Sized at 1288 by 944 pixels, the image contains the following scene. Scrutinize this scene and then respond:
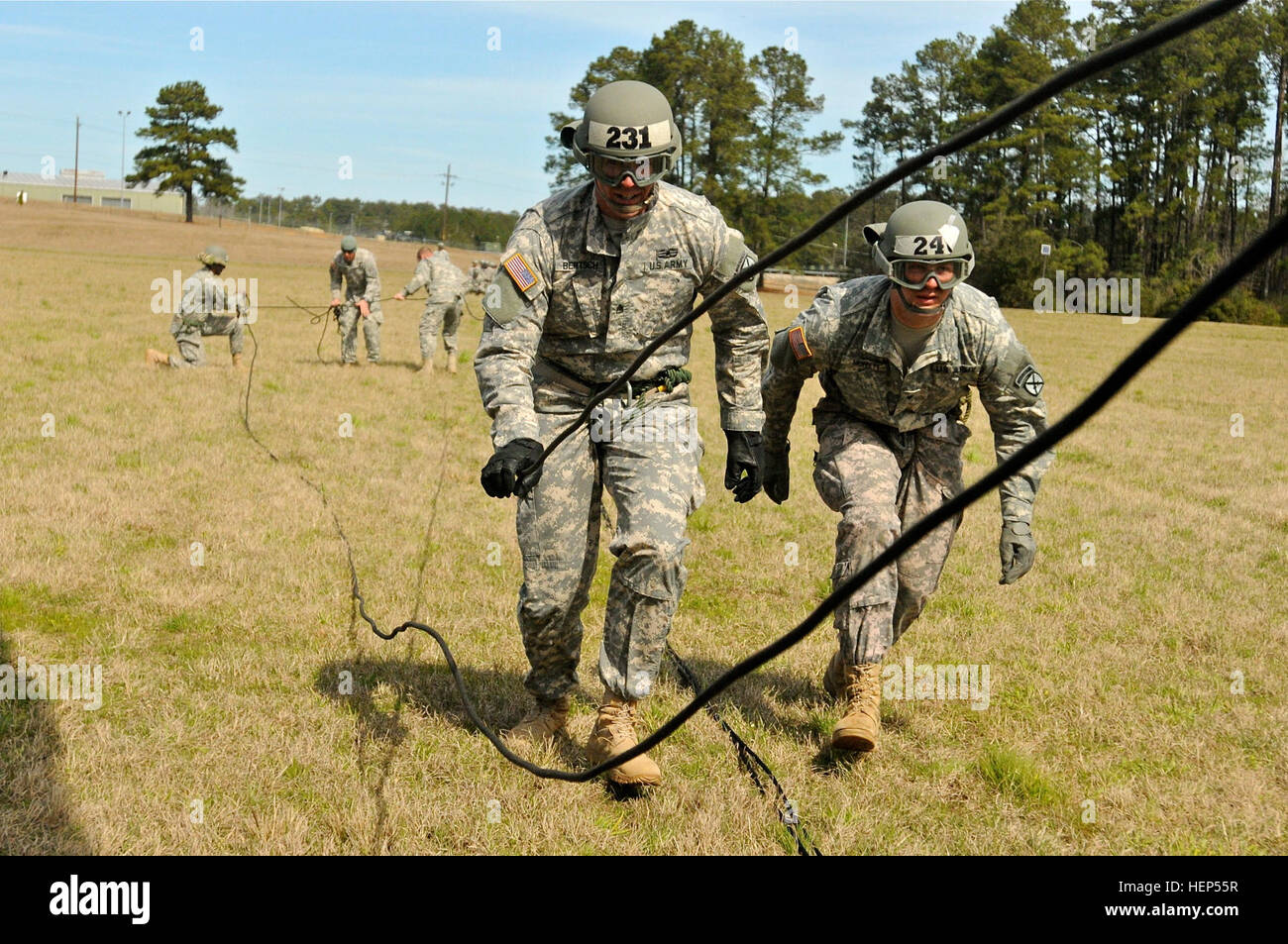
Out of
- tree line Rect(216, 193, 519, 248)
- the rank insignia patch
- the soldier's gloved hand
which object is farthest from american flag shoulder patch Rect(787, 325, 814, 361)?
tree line Rect(216, 193, 519, 248)

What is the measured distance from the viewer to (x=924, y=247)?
15.6ft

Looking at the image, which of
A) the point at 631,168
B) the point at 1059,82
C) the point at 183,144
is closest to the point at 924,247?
the point at 631,168

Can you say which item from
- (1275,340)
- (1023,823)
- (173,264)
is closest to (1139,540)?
(1023,823)

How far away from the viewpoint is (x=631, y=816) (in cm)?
445

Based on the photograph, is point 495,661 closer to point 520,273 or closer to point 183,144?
point 520,273

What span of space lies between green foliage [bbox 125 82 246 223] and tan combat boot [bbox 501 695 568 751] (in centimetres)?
8810

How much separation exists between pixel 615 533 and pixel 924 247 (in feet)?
5.40

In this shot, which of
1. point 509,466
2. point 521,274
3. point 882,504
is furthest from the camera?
point 882,504

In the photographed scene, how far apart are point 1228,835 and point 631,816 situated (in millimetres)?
2177

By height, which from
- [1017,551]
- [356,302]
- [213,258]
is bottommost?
[1017,551]

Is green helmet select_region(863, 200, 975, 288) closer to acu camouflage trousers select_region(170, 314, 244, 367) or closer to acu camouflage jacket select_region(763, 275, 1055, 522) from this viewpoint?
acu camouflage jacket select_region(763, 275, 1055, 522)

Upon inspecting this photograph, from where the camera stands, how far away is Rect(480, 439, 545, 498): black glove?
4.26m

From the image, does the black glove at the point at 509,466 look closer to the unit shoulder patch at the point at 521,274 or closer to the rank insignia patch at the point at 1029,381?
the unit shoulder patch at the point at 521,274

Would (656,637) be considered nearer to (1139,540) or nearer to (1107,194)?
(1139,540)
